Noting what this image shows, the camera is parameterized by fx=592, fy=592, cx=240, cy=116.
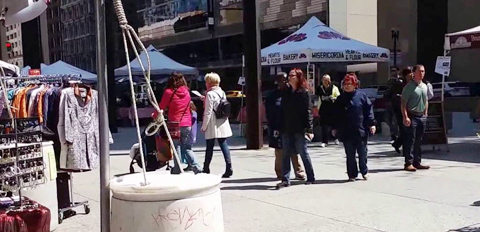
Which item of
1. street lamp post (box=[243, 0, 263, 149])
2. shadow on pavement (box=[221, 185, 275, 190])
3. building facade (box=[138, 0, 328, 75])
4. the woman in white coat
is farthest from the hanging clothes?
building facade (box=[138, 0, 328, 75])

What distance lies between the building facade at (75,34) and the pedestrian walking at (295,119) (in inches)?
3394

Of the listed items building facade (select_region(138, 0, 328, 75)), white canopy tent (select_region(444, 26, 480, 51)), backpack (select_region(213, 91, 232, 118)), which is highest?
building facade (select_region(138, 0, 328, 75))

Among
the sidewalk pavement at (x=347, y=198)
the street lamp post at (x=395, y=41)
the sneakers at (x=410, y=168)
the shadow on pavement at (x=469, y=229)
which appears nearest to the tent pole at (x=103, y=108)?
the sidewalk pavement at (x=347, y=198)

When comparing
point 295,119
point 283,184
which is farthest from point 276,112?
point 283,184

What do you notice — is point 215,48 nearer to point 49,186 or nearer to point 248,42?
point 248,42

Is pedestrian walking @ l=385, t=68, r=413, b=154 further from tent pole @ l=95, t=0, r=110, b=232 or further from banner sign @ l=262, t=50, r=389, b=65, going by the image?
tent pole @ l=95, t=0, r=110, b=232

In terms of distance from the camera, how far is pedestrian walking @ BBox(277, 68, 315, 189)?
8.52 metres

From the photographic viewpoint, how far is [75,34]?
102000mm

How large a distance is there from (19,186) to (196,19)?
5476 centimetres

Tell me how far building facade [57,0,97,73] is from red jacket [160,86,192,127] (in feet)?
280

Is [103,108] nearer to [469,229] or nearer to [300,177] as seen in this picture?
[469,229]

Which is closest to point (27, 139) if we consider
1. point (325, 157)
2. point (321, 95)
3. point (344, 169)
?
point (344, 169)

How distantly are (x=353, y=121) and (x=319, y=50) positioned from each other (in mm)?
6875

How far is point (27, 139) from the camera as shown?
4824mm
